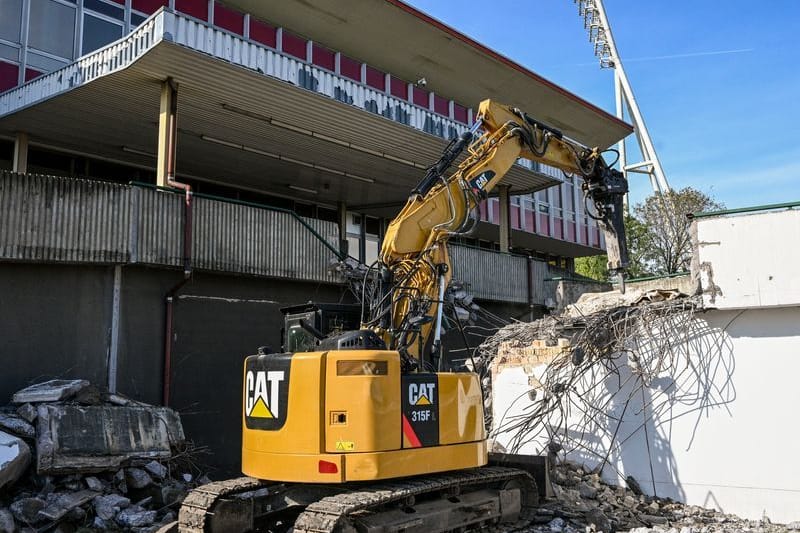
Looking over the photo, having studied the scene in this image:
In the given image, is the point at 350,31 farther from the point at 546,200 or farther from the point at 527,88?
the point at 546,200

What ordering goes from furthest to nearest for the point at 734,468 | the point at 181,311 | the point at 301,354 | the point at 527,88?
the point at 527,88 → the point at 181,311 → the point at 734,468 → the point at 301,354

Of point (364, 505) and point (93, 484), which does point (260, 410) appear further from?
point (93, 484)

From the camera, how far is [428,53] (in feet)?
72.4

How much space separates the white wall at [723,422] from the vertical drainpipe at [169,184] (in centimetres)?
778

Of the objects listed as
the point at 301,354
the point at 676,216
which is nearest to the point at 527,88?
the point at 676,216

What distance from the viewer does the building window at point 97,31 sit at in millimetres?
16234

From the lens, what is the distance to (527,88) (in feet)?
81.4

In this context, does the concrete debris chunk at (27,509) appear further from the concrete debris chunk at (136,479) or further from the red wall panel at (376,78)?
the red wall panel at (376,78)

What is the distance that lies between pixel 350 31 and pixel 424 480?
15519 mm

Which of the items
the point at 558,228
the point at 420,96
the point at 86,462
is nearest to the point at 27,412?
the point at 86,462

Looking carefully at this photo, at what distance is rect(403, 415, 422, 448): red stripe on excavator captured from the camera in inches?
299

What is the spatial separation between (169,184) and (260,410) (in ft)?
23.5

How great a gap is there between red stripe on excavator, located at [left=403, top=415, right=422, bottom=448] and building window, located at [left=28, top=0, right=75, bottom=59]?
43.0ft

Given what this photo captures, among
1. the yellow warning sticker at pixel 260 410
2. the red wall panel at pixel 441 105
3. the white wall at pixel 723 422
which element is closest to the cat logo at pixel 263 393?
the yellow warning sticker at pixel 260 410
